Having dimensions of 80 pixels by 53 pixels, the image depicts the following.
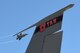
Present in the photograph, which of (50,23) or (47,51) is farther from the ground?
(50,23)

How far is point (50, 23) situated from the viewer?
25625mm

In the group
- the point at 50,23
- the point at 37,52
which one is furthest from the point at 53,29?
the point at 37,52

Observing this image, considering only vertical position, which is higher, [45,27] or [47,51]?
[45,27]

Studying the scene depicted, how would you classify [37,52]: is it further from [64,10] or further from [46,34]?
[64,10]

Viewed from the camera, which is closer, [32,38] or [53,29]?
[53,29]

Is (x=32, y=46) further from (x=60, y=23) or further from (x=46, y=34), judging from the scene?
(x=60, y=23)

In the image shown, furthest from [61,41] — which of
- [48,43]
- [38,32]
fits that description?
[38,32]

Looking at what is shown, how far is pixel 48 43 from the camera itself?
25062mm

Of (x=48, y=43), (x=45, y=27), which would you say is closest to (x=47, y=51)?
(x=48, y=43)

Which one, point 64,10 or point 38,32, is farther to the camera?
point 38,32

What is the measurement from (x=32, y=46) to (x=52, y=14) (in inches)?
139

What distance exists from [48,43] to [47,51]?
2.35 ft

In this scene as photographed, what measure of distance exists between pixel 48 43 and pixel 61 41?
1217 millimetres

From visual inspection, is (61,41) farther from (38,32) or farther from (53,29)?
(38,32)
